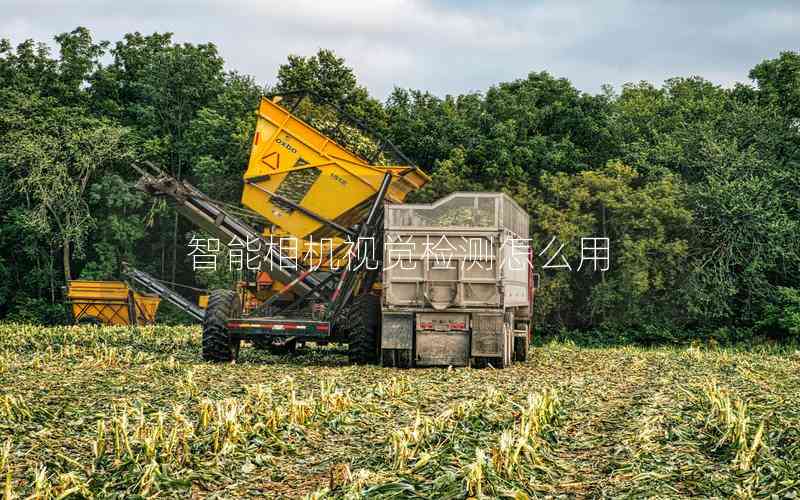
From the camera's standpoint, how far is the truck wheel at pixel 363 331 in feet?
56.7

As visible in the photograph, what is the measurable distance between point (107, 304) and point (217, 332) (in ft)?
59.9

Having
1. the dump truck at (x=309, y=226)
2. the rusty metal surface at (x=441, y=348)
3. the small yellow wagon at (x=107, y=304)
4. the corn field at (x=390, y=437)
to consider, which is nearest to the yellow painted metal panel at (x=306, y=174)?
the dump truck at (x=309, y=226)

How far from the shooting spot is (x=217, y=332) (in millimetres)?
17344

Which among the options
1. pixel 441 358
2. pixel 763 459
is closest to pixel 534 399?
pixel 763 459

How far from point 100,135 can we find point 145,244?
23.8 ft

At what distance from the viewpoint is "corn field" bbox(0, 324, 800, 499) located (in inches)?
272

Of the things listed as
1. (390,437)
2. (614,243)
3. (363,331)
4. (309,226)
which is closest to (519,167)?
(614,243)

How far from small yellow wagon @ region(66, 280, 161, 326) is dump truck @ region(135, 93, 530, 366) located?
14.8 m

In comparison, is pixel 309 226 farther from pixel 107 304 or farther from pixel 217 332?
pixel 107 304

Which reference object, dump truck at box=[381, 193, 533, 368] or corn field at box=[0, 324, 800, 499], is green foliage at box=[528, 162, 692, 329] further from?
corn field at box=[0, 324, 800, 499]

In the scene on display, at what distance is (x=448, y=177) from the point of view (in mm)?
37781

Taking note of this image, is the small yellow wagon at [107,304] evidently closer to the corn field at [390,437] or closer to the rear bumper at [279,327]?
the rear bumper at [279,327]

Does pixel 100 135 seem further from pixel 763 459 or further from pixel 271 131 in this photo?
pixel 763 459

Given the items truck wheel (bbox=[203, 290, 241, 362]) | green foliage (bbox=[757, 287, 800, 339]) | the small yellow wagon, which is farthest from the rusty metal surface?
the small yellow wagon
